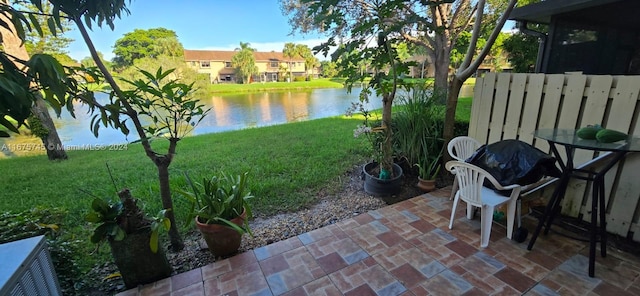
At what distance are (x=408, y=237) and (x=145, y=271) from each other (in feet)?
6.29

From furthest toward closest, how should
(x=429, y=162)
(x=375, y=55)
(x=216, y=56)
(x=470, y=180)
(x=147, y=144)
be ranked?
1. (x=216, y=56)
2. (x=429, y=162)
3. (x=375, y=55)
4. (x=470, y=180)
5. (x=147, y=144)

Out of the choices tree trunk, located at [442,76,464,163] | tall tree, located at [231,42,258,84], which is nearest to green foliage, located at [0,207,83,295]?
tree trunk, located at [442,76,464,163]

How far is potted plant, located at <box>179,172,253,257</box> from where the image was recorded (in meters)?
1.94

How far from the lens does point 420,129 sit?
326 cm

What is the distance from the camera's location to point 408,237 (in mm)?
2211

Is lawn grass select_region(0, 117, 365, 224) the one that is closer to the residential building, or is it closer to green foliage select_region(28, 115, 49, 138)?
green foliage select_region(28, 115, 49, 138)

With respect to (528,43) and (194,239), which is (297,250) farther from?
(528,43)

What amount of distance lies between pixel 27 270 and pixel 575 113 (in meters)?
3.68

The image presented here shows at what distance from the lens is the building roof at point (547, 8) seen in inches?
123

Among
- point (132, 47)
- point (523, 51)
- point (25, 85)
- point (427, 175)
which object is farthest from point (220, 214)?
point (132, 47)

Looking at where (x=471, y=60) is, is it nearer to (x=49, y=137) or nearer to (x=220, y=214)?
(x=220, y=214)

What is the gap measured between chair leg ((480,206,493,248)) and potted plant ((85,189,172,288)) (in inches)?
86.3

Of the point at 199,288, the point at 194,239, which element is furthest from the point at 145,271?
the point at 194,239

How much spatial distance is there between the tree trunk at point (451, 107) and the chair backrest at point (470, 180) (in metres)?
1.15
